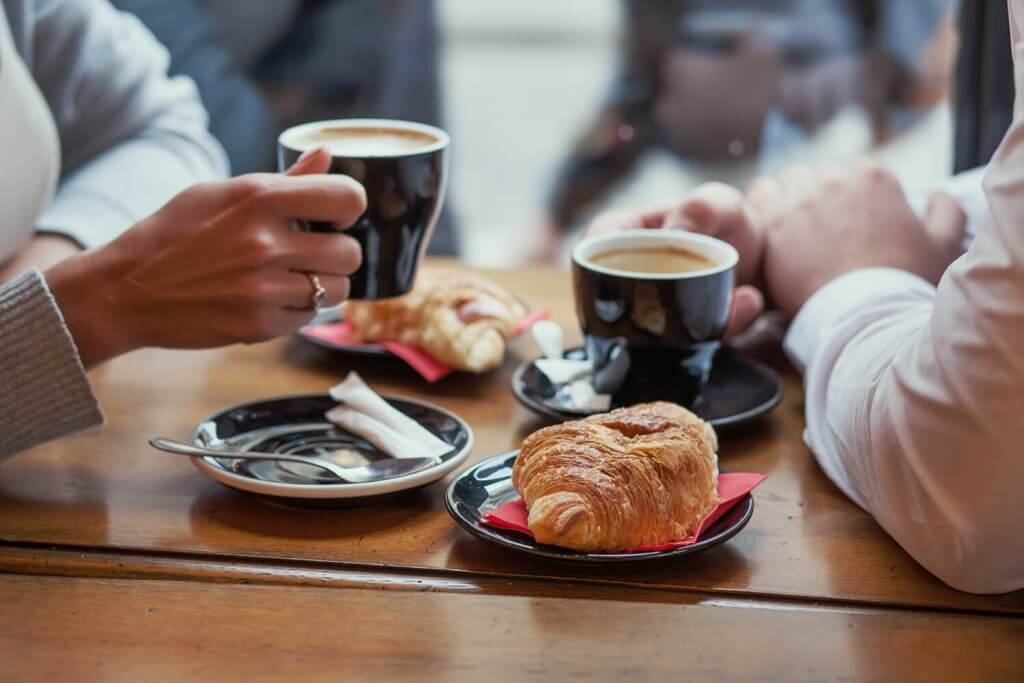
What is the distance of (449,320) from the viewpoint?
1.01 meters

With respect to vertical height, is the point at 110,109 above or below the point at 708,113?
above

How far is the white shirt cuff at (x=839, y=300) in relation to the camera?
0.86 meters

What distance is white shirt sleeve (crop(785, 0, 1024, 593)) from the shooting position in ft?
2.04

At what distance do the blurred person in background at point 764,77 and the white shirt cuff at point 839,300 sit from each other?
2.26 m

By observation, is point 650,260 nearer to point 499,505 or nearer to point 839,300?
point 839,300

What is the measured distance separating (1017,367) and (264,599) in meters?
0.43

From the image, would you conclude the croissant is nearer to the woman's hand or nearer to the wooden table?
the wooden table

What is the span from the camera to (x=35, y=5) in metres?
1.29

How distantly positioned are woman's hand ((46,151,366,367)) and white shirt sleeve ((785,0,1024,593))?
38 cm

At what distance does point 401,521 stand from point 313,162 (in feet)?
0.87

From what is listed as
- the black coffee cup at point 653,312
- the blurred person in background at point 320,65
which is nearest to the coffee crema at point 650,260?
the black coffee cup at point 653,312

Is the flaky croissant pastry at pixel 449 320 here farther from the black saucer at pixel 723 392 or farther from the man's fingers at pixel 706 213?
the man's fingers at pixel 706 213

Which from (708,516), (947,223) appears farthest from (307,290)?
(947,223)

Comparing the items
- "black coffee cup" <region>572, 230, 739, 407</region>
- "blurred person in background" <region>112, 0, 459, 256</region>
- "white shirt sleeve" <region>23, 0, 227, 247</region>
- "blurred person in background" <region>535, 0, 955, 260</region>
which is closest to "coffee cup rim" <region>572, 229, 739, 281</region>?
"black coffee cup" <region>572, 230, 739, 407</region>
